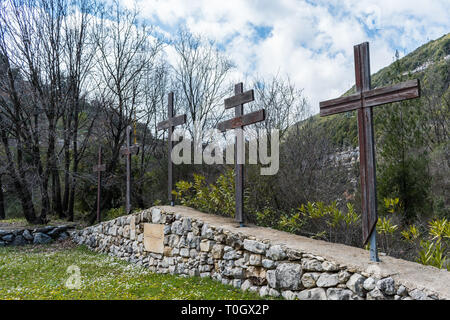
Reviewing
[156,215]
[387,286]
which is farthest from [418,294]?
[156,215]

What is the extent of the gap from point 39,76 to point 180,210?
31.1ft

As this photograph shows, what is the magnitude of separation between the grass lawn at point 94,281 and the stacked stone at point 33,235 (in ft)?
7.34

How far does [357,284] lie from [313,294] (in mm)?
613

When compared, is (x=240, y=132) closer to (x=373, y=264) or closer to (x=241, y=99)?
(x=241, y=99)

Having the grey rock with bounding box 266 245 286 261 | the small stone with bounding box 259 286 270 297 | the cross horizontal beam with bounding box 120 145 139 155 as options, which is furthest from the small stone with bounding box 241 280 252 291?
the cross horizontal beam with bounding box 120 145 139 155

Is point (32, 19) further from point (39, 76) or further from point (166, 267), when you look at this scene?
point (166, 267)

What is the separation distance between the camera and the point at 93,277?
6539mm

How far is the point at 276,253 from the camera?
450 centimetres

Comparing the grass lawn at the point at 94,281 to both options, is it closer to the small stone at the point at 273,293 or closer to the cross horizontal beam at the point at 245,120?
the small stone at the point at 273,293

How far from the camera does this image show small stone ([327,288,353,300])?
3.62 m

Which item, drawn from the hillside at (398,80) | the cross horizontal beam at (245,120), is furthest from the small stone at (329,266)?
the cross horizontal beam at (245,120)

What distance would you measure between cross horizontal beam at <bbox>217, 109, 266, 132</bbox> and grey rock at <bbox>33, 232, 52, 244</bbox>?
29.0 feet

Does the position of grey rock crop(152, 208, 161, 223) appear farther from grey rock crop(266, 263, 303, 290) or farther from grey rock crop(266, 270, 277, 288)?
grey rock crop(266, 263, 303, 290)

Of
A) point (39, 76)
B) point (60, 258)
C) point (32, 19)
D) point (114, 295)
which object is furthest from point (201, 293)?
point (32, 19)
